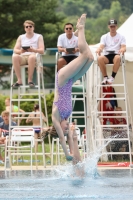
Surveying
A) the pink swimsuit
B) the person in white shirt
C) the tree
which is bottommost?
the pink swimsuit

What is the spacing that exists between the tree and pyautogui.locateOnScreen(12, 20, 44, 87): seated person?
23.8 m

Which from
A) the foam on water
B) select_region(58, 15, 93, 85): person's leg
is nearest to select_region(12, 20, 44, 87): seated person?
the foam on water

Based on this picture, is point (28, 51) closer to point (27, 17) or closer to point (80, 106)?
point (80, 106)

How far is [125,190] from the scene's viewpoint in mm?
9742

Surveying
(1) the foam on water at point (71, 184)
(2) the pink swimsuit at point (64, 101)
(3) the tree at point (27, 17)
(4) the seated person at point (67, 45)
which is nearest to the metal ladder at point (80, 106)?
(4) the seated person at point (67, 45)

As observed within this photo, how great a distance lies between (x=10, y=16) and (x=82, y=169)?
29711mm

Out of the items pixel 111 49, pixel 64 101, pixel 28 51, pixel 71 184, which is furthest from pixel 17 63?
pixel 71 184

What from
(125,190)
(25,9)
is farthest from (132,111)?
(25,9)

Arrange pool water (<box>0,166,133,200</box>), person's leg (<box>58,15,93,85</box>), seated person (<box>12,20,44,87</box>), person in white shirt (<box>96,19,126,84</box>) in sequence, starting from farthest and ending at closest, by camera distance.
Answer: person in white shirt (<box>96,19,126,84</box>)
seated person (<box>12,20,44,87</box>)
person's leg (<box>58,15,93,85</box>)
pool water (<box>0,166,133,200</box>)

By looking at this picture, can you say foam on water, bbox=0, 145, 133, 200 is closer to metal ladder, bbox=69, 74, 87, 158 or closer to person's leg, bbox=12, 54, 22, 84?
metal ladder, bbox=69, 74, 87, 158

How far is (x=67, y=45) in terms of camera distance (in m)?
16.6

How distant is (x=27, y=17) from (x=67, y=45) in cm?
2436

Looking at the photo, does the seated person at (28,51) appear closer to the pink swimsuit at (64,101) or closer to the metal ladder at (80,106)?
the metal ladder at (80,106)

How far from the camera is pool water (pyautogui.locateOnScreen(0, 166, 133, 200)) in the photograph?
9125 millimetres
